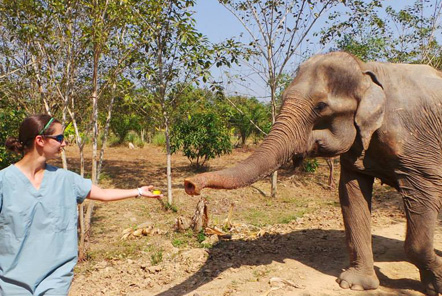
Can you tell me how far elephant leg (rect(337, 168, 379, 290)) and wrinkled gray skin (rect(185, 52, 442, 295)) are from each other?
38 cm

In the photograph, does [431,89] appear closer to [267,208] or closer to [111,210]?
[267,208]

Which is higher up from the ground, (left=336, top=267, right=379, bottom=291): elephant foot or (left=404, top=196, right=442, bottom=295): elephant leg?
(left=404, top=196, right=442, bottom=295): elephant leg

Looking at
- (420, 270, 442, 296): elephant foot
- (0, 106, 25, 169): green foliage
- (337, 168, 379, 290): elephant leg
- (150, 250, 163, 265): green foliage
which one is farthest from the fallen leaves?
(420, 270, 442, 296): elephant foot

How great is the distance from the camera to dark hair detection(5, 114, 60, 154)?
8.88 feet

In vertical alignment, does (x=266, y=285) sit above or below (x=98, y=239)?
above

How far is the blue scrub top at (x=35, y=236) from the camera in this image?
2611 millimetres

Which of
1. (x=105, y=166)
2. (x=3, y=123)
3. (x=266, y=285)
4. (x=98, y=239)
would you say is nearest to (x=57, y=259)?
(x=266, y=285)

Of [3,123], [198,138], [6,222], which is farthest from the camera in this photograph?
[198,138]

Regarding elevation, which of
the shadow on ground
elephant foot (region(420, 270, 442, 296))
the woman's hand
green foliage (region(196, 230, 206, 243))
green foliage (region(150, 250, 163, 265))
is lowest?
green foliage (region(150, 250, 163, 265))

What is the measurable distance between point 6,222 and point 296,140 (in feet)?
8.82

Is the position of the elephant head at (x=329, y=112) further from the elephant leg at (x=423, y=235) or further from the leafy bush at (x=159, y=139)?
the leafy bush at (x=159, y=139)

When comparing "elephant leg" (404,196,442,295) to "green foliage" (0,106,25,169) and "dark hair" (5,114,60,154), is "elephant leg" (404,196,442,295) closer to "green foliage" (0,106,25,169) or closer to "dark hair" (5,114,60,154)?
"dark hair" (5,114,60,154)

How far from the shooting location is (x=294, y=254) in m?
6.18

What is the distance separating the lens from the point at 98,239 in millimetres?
7723
